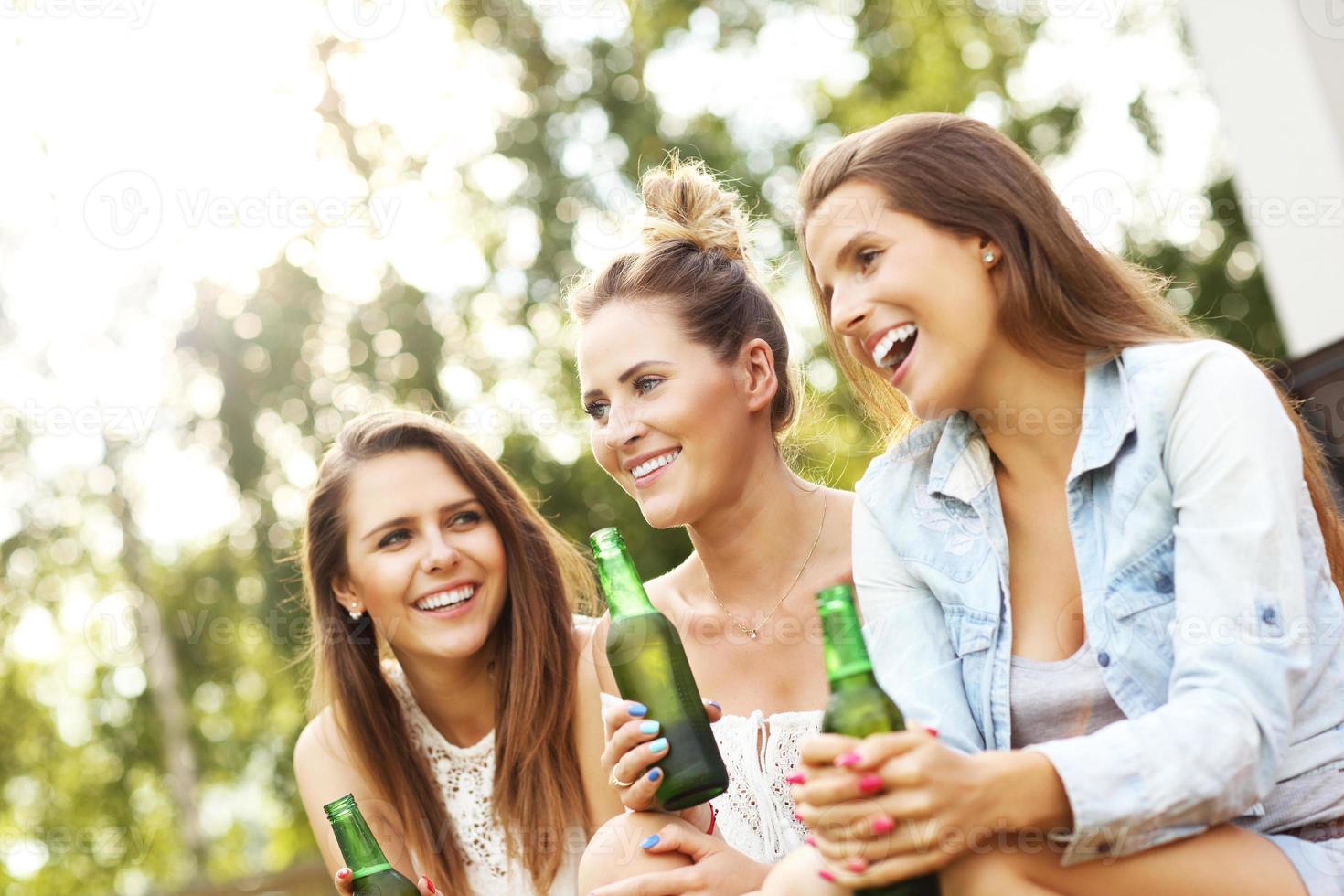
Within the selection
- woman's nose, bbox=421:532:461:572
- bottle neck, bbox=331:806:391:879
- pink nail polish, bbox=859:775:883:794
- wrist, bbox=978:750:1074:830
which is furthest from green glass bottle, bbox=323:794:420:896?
wrist, bbox=978:750:1074:830

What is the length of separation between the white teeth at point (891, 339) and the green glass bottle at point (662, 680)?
610mm

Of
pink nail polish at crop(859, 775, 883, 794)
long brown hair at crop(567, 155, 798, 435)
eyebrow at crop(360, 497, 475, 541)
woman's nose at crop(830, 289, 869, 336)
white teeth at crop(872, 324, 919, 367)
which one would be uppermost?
long brown hair at crop(567, 155, 798, 435)

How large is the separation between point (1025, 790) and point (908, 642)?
63 cm

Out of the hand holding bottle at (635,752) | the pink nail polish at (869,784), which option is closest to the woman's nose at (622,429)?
the hand holding bottle at (635,752)

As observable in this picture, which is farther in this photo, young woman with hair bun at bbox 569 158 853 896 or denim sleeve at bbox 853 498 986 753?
young woman with hair bun at bbox 569 158 853 896

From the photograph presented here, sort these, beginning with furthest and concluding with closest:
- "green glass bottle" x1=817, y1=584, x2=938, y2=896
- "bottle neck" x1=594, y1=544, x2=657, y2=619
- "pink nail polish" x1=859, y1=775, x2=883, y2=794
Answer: "bottle neck" x1=594, y1=544, x2=657, y2=619 → "green glass bottle" x1=817, y1=584, x2=938, y2=896 → "pink nail polish" x1=859, y1=775, x2=883, y2=794

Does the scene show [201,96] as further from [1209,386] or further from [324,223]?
[1209,386]

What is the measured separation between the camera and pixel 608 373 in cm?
314

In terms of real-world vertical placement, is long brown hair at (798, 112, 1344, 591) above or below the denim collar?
above

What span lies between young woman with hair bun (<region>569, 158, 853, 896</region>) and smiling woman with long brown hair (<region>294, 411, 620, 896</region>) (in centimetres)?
24

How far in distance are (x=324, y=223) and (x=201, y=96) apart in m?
1.72

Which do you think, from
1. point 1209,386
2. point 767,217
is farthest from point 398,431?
point 767,217

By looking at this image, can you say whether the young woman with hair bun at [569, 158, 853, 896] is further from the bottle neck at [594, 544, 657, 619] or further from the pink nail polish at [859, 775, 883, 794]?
the pink nail polish at [859, 775, 883, 794]

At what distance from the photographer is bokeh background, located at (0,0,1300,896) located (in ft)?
40.1
